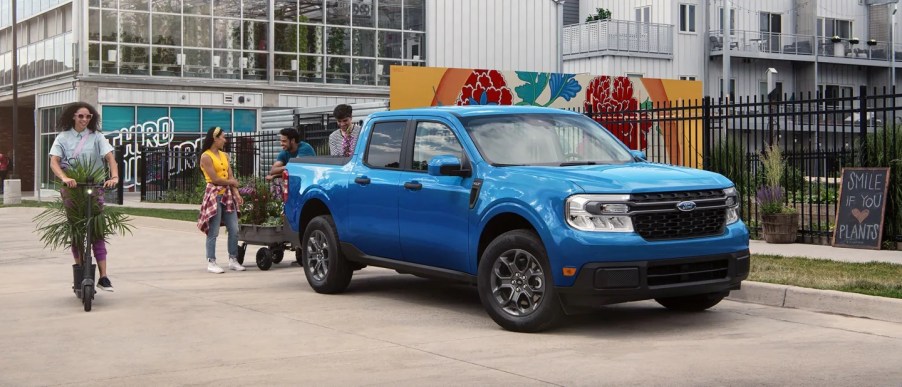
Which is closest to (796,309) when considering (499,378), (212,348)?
(499,378)

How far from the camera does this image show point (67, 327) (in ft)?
31.8

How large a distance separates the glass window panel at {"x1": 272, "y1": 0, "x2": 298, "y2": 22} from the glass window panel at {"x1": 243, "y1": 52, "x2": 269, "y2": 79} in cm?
157

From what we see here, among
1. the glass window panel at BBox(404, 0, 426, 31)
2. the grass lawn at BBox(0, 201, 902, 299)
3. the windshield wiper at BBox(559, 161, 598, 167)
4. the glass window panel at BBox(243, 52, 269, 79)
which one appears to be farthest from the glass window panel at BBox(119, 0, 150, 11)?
the windshield wiper at BBox(559, 161, 598, 167)

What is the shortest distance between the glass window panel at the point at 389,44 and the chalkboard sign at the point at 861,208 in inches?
1233

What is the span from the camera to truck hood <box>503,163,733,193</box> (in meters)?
8.89

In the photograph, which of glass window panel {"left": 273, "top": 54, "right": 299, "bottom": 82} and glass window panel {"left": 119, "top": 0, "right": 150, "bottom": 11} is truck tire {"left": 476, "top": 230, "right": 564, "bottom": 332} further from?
glass window panel {"left": 273, "top": 54, "right": 299, "bottom": 82}

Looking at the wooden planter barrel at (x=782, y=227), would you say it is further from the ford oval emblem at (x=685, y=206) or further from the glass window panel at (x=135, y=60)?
the glass window panel at (x=135, y=60)

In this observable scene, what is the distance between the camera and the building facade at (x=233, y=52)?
40.2m

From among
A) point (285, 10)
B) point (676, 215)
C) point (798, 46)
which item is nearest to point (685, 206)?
point (676, 215)

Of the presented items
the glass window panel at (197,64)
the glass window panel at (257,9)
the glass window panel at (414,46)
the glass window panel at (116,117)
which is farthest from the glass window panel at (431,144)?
the glass window panel at (414,46)

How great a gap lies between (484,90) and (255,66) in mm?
15147

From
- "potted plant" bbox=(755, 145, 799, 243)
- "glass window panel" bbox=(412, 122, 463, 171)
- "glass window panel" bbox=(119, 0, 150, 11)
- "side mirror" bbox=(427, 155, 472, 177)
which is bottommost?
"potted plant" bbox=(755, 145, 799, 243)

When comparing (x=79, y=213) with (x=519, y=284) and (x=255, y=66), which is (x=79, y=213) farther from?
(x=255, y=66)


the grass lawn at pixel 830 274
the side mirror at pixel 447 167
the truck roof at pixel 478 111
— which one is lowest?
the grass lawn at pixel 830 274
